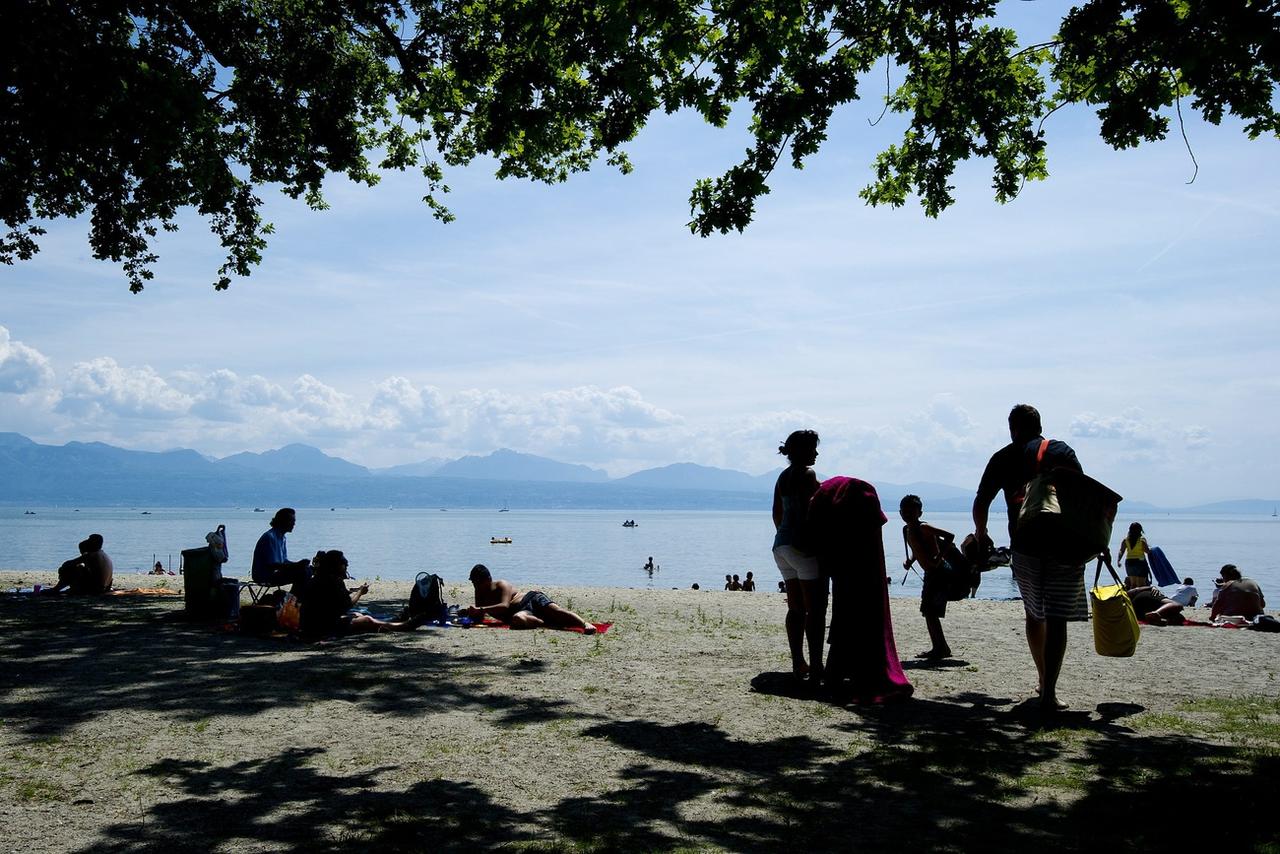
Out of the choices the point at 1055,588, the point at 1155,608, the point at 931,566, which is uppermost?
the point at 1055,588

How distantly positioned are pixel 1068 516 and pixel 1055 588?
1.97 ft

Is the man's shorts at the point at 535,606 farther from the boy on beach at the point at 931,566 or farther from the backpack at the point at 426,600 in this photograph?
the boy on beach at the point at 931,566

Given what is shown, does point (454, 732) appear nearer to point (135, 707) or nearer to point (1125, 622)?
point (135, 707)

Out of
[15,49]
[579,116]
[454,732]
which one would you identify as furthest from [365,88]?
[454,732]

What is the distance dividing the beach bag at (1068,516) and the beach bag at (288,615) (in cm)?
876

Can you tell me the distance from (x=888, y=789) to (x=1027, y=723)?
233cm

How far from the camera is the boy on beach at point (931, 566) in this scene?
10.1 metres

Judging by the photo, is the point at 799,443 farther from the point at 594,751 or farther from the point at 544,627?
the point at 544,627

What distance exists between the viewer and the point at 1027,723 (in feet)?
22.3

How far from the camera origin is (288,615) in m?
11.4

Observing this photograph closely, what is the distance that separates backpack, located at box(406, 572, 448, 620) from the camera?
12.6 meters

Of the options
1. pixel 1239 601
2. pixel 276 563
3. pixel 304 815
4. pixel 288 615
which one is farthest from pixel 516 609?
pixel 1239 601

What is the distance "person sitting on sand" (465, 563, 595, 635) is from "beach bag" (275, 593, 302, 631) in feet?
7.94

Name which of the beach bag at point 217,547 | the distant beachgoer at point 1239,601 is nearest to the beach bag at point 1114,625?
the distant beachgoer at point 1239,601
